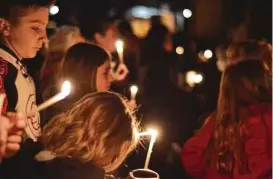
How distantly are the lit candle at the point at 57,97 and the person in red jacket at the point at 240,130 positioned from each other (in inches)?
Answer: 17.1

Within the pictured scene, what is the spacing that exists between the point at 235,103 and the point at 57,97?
0.59 meters

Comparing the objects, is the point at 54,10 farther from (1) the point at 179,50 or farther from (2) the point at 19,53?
(1) the point at 179,50

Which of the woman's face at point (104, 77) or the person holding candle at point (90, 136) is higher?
the woman's face at point (104, 77)

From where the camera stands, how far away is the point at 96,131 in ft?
6.32

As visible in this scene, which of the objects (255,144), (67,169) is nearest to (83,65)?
(67,169)

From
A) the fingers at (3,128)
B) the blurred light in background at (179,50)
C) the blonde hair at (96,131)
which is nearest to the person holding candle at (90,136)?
the blonde hair at (96,131)

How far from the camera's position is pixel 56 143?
1921 millimetres

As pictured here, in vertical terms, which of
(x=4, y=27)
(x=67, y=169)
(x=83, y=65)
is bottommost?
(x=67, y=169)

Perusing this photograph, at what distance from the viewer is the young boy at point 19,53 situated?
190cm

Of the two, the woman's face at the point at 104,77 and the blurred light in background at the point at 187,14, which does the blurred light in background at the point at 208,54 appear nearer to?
the blurred light in background at the point at 187,14

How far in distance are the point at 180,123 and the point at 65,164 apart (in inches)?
15.9

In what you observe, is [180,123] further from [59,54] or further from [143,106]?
[59,54]

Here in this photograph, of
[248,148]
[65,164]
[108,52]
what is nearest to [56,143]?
[65,164]

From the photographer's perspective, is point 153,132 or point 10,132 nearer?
point 10,132
